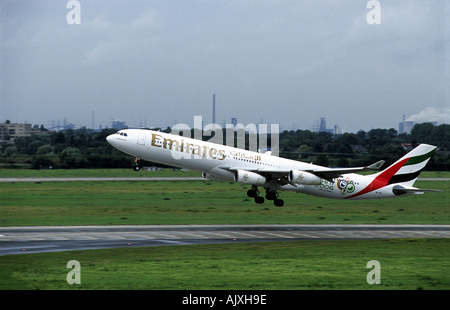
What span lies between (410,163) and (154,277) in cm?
4877

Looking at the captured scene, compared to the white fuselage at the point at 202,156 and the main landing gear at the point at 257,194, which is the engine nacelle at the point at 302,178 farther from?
the main landing gear at the point at 257,194

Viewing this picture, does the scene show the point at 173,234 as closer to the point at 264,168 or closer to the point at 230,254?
the point at 230,254

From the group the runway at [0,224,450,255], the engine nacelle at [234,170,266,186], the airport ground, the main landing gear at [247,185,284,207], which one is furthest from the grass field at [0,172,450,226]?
the engine nacelle at [234,170,266,186]

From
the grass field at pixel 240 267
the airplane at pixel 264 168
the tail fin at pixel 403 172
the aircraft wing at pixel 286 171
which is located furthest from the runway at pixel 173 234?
the tail fin at pixel 403 172

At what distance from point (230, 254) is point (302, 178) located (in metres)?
21.0

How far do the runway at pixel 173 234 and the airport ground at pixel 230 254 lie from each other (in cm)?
300

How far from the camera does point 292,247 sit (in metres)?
62.7

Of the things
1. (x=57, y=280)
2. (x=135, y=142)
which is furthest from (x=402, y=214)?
(x=57, y=280)

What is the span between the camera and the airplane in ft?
234

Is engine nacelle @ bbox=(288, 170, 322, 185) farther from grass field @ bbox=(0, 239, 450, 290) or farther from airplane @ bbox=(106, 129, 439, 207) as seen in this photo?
grass field @ bbox=(0, 239, 450, 290)

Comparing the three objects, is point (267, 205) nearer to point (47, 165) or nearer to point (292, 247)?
point (292, 247)

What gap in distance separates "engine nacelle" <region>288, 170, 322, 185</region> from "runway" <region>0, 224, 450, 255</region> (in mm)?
5784

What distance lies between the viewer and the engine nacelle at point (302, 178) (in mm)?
75812
